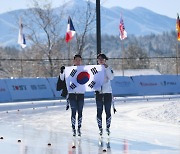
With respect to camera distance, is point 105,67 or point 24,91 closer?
point 105,67

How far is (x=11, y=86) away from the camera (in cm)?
3178

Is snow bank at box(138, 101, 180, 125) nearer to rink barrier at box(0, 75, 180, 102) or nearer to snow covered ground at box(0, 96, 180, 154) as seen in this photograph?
snow covered ground at box(0, 96, 180, 154)

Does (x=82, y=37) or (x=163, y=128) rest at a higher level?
(x=82, y=37)

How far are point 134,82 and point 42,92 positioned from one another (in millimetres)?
6794

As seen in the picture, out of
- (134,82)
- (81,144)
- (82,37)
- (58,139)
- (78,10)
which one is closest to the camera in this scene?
(81,144)

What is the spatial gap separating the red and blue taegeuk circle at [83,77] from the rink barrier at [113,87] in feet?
53.9

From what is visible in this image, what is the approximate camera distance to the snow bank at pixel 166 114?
18.9m

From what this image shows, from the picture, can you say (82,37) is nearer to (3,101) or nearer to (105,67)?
(3,101)

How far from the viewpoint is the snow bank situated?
18.9 meters

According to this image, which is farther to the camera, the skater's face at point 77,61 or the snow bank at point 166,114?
the snow bank at point 166,114

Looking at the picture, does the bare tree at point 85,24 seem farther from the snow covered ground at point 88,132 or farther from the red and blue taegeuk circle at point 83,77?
the red and blue taegeuk circle at point 83,77

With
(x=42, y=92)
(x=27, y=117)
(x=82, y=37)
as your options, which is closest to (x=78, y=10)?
(x=82, y=37)

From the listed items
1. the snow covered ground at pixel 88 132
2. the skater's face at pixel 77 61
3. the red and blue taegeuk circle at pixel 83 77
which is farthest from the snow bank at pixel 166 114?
the skater's face at pixel 77 61

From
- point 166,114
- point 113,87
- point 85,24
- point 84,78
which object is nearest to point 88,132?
point 84,78
